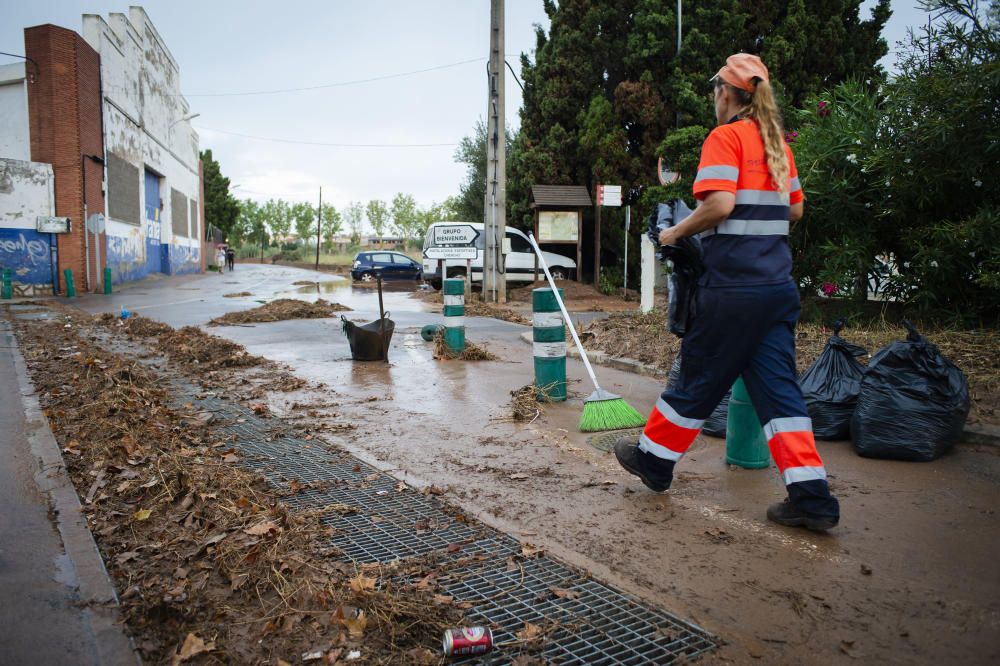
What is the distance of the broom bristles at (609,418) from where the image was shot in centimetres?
522

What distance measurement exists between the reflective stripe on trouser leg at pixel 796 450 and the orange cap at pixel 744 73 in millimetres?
1609

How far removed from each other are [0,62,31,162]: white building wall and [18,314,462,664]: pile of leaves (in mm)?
23878

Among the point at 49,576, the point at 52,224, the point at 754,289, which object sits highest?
the point at 52,224

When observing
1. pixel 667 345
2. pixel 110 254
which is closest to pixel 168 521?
pixel 667 345

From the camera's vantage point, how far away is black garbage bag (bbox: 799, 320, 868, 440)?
5.05 m

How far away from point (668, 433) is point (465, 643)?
1.68 meters

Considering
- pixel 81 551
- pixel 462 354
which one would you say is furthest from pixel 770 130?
pixel 462 354

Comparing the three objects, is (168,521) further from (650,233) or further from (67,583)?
(650,233)

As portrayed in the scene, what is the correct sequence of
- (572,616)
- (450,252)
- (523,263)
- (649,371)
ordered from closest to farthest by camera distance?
(572,616) → (649,371) → (450,252) → (523,263)

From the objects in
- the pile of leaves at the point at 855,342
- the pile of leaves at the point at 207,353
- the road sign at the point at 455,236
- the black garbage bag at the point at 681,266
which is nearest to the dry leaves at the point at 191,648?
the black garbage bag at the point at 681,266

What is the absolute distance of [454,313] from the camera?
8.87 meters

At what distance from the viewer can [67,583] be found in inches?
115

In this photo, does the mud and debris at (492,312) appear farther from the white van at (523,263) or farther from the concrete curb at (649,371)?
the white van at (523,263)

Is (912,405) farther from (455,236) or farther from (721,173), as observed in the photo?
(455,236)
